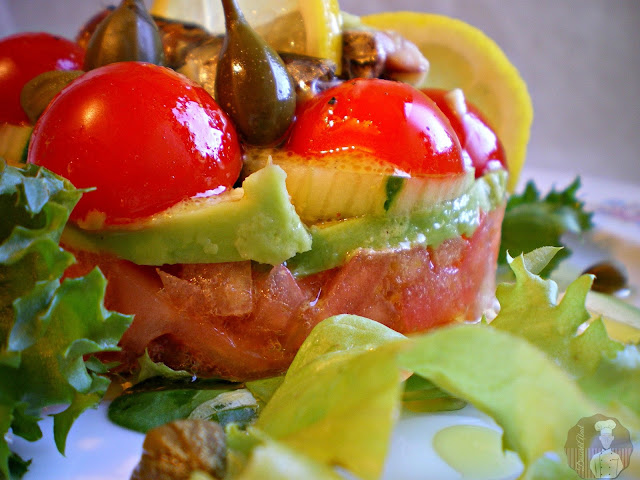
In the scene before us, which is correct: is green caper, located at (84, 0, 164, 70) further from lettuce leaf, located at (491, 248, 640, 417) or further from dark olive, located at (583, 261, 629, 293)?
dark olive, located at (583, 261, 629, 293)

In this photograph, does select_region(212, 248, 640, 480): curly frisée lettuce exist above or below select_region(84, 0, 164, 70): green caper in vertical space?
below

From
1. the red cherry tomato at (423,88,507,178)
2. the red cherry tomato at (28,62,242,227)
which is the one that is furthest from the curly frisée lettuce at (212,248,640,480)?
the red cherry tomato at (423,88,507,178)

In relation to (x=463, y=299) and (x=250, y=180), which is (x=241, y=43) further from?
(x=463, y=299)

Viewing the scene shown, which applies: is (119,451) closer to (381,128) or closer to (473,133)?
(381,128)

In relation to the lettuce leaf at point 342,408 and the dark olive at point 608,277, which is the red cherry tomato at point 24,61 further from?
the dark olive at point 608,277

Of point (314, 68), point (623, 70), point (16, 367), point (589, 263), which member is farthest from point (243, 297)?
point (623, 70)
